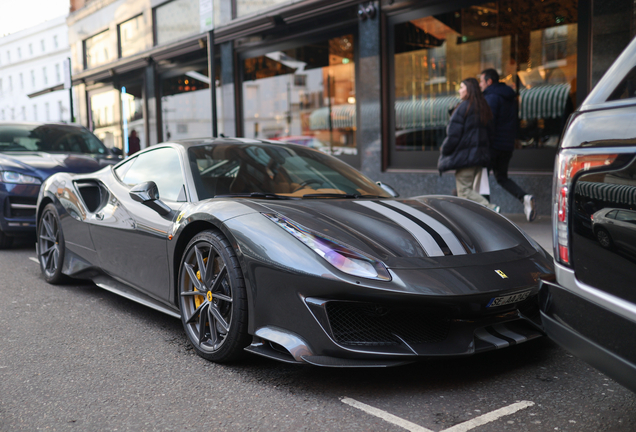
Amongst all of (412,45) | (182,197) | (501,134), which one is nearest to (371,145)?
(412,45)

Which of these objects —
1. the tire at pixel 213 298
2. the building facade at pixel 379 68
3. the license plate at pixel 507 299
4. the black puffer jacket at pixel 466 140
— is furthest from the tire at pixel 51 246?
the black puffer jacket at pixel 466 140

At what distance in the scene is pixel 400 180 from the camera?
10.0 metres

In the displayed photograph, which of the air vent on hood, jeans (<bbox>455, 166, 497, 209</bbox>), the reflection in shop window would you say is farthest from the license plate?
the reflection in shop window

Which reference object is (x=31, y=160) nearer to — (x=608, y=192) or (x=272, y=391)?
(x=272, y=391)

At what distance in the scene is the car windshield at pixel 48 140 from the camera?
797 cm

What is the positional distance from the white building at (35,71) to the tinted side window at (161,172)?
54.4m

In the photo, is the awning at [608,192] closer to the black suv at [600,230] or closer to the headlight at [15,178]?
the black suv at [600,230]

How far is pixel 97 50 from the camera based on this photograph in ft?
67.6

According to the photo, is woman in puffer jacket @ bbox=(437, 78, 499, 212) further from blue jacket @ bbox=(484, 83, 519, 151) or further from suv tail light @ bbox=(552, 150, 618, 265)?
suv tail light @ bbox=(552, 150, 618, 265)

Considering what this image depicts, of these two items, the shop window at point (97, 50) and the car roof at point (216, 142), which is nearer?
the car roof at point (216, 142)

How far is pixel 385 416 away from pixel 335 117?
9.58 m

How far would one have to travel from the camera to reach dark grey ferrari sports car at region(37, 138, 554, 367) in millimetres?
2627

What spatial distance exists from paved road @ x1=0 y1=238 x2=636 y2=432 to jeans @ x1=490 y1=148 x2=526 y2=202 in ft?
14.6

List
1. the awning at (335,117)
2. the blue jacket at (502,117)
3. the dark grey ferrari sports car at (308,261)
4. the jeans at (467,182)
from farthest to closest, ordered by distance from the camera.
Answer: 1. the awning at (335,117)
2. the blue jacket at (502,117)
3. the jeans at (467,182)
4. the dark grey ferrari sports car at (308,261)
